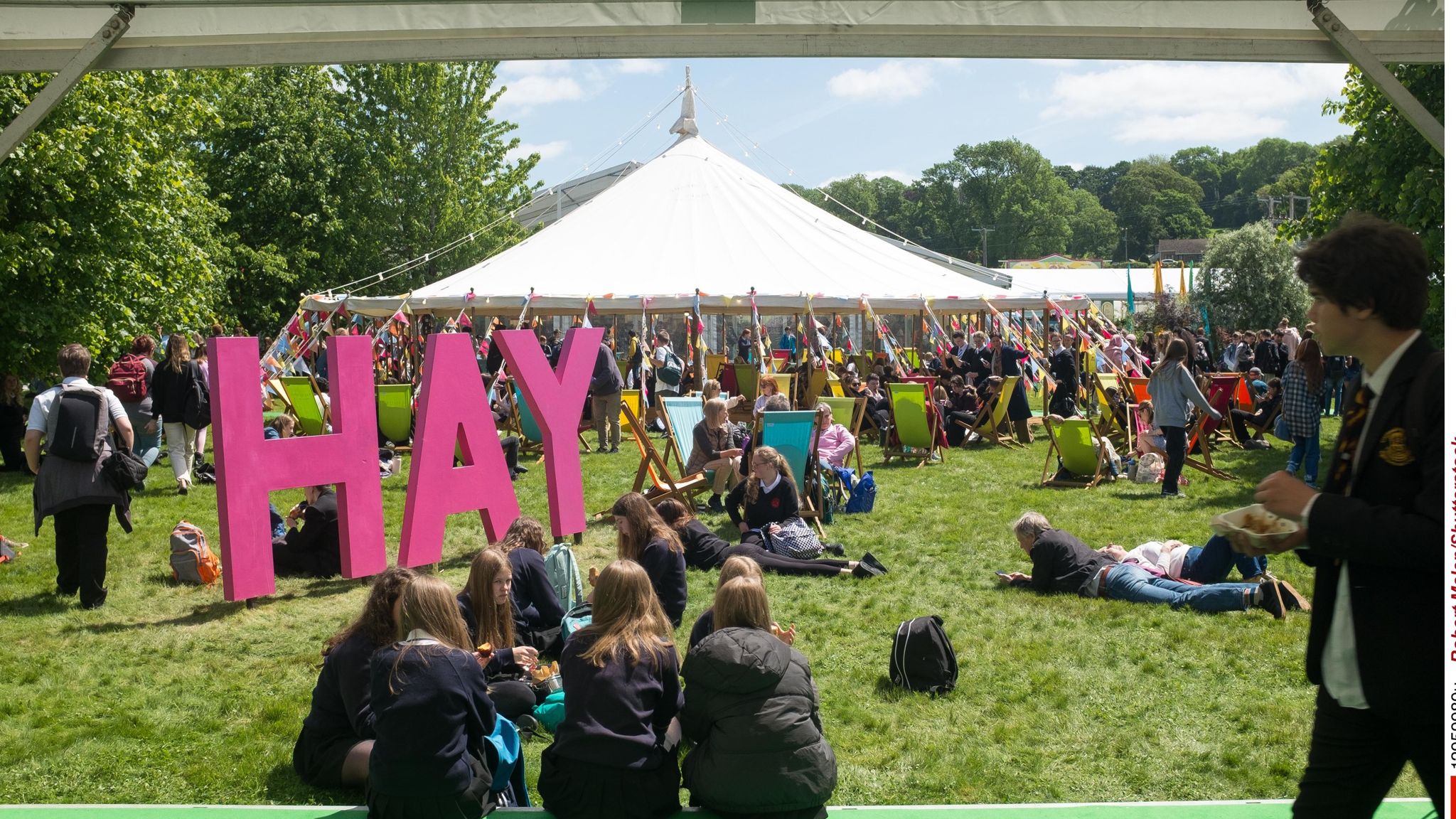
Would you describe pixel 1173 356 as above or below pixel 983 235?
below

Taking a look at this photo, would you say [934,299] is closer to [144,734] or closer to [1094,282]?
[144,734]

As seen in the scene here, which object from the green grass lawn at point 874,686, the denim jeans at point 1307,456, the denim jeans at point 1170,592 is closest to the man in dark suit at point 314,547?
the green grass lawn at point 874,686

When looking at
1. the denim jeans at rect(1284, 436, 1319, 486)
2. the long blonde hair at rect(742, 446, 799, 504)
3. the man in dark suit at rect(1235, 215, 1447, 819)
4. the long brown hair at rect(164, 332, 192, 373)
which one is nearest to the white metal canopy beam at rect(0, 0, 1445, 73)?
the man in dark suit at rect(1235, 215, 1447, 819)

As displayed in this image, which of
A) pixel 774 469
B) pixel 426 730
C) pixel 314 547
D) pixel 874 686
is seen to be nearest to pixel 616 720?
pixel 426 730

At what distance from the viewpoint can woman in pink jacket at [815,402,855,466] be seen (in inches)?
407

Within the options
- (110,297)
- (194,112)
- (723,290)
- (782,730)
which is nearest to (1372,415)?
(782,730)

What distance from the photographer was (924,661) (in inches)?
217

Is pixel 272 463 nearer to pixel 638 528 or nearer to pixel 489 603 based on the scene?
pixel 638 528

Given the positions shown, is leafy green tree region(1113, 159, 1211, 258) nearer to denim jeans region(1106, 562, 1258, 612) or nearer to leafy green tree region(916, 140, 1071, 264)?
leafy green tree region(916, 140, 1071, 264)

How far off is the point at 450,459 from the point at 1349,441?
6.11 metres

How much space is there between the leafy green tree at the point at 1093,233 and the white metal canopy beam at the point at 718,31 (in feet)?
376

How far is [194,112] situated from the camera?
1938 cm

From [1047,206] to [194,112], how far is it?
90885 millimetres

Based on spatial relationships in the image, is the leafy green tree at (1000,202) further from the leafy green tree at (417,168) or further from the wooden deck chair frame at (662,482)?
the wooden deck chair frame at (662,482)
